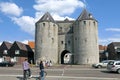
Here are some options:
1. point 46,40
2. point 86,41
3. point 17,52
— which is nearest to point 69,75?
point 86,41

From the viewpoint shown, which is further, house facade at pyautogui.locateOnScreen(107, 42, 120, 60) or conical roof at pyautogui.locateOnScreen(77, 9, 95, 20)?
house facade at pyautogui.locateOnScreen(107, 42, 120, 60)

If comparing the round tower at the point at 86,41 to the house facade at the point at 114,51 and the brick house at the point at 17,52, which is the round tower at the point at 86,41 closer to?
the house facade at the point at 114,51

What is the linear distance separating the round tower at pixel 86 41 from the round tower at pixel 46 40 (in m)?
7.12

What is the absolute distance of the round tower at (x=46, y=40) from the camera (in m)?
87.2

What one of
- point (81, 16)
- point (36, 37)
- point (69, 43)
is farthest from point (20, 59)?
point (81, 16)

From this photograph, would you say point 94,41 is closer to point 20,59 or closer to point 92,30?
point 92,30

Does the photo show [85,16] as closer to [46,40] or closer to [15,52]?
[46,40]

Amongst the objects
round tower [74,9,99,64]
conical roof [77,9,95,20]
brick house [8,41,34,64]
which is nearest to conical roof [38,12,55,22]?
round tower [74,9,99,64]

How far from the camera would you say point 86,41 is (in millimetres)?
84938

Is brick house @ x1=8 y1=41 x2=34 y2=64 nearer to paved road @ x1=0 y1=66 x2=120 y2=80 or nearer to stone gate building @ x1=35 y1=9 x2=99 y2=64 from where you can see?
stone gate building @ x1=35 y1=9 x2=99 y2=64

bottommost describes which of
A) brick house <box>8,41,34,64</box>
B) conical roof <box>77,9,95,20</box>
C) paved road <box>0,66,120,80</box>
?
paved road <box>0,66,120,80</box>

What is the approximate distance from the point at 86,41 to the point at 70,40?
8.56 m

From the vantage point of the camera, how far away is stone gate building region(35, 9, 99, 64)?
85188 millimetres

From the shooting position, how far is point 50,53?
288 feet
